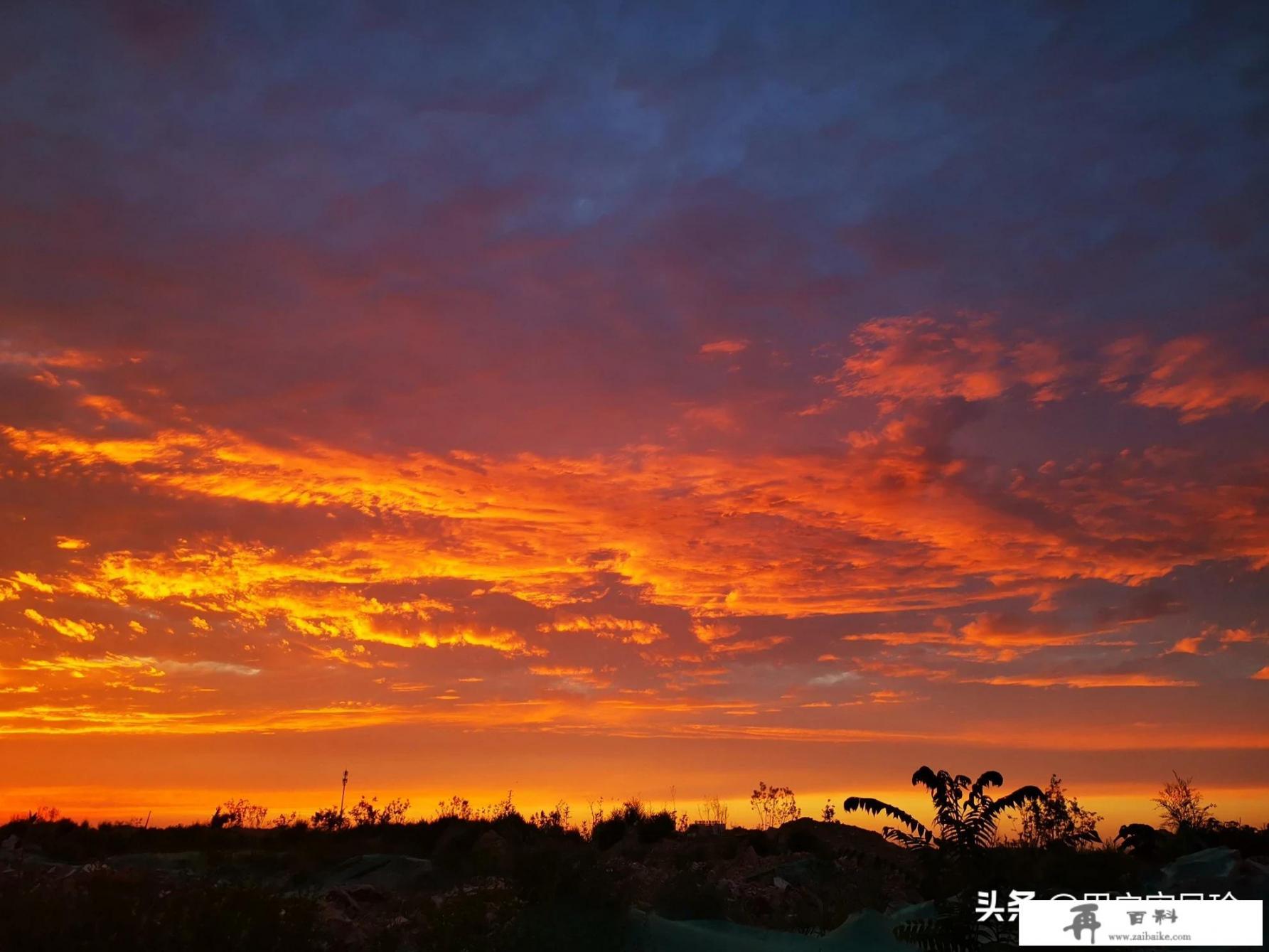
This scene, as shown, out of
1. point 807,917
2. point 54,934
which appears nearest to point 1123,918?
point 807,917

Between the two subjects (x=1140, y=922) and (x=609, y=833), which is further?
(x=609, y=833)

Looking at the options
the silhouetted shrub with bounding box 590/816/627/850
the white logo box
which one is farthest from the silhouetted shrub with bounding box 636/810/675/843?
the white logo box

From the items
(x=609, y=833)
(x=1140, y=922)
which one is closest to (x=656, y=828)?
(x=609, y=833)

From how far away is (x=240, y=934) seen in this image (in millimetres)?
13984

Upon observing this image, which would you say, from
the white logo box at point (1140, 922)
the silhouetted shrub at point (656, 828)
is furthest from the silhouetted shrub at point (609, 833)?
the white logo box at point (1140, 922)

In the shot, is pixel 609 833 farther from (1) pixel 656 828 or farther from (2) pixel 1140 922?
(2) pixel 1140 922

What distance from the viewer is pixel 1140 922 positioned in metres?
17.1

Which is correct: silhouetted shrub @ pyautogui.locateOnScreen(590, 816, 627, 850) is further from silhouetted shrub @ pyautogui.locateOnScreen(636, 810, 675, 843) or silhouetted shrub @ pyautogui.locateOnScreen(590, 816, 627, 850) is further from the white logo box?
the white logo box

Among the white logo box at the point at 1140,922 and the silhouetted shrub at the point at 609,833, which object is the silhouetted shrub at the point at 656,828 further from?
the white logo box at the point at 1140,922

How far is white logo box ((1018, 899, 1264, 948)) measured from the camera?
14812mm

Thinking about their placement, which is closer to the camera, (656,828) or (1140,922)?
(1140,922)

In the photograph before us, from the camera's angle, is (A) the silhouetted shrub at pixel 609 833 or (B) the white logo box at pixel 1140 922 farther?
(A) the silhouetted shrub at pixel 609 833

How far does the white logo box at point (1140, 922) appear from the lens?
14812mm

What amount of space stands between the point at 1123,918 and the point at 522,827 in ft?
72.5
